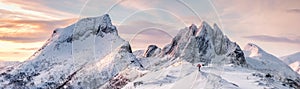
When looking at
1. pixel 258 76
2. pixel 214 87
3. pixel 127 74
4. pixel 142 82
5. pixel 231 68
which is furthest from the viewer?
pixel 127 74

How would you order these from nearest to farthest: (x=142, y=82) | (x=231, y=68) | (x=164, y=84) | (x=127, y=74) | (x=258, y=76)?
(x=164, y=84) → (x=142, y=82) → (x=258, y=76) → (x=231, y=68) → (x=127, y=74)

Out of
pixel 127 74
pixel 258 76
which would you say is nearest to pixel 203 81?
pixel 258 76

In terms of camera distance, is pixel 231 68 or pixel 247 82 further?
pixel 231 68

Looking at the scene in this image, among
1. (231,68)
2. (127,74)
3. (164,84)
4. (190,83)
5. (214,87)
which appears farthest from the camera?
(127,74)

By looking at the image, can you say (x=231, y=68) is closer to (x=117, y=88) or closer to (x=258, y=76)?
(x=258, y=76)

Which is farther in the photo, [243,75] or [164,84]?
[243,75]

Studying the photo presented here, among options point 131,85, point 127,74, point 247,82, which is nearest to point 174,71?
point 131,85

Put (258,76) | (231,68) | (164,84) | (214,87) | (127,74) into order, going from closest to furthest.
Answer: (214,87), (164,84), (258,76), (231,68), (127,74)

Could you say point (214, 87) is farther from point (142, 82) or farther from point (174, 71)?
point (174, 71)
